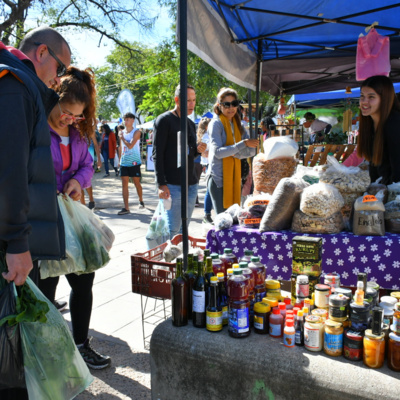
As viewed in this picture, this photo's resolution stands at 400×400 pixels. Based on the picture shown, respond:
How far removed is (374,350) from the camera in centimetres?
194

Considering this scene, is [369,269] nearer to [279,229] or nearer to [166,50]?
[279,229]

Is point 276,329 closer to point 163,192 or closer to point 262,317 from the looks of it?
point 262,317

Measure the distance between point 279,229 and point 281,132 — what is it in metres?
4.90

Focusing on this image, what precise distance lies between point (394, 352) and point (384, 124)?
2.24 m

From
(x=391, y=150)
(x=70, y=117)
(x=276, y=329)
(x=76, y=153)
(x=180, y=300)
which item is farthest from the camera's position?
(x=391, y=150)

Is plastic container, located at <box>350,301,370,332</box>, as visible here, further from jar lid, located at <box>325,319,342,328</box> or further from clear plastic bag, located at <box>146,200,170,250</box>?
clear plastic bag, located at <box>146,200,170,250</box>

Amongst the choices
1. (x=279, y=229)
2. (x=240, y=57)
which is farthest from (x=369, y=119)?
(x=240, y=57)

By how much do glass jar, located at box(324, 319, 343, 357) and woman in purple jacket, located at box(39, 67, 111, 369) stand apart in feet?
5.56

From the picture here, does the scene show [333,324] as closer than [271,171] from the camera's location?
Yes

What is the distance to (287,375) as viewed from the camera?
2025 mm

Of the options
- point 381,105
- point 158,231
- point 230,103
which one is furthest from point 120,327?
point 381,105

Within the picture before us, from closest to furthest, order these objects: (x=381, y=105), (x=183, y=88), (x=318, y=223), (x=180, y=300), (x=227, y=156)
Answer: (x=180, y=300)
(x=183, y=88)
(x=318, y=223)
(x=381, y=105)
(x=227, y=156)

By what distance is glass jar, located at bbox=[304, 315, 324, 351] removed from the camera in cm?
207

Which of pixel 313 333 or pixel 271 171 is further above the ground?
pixel 271 171
